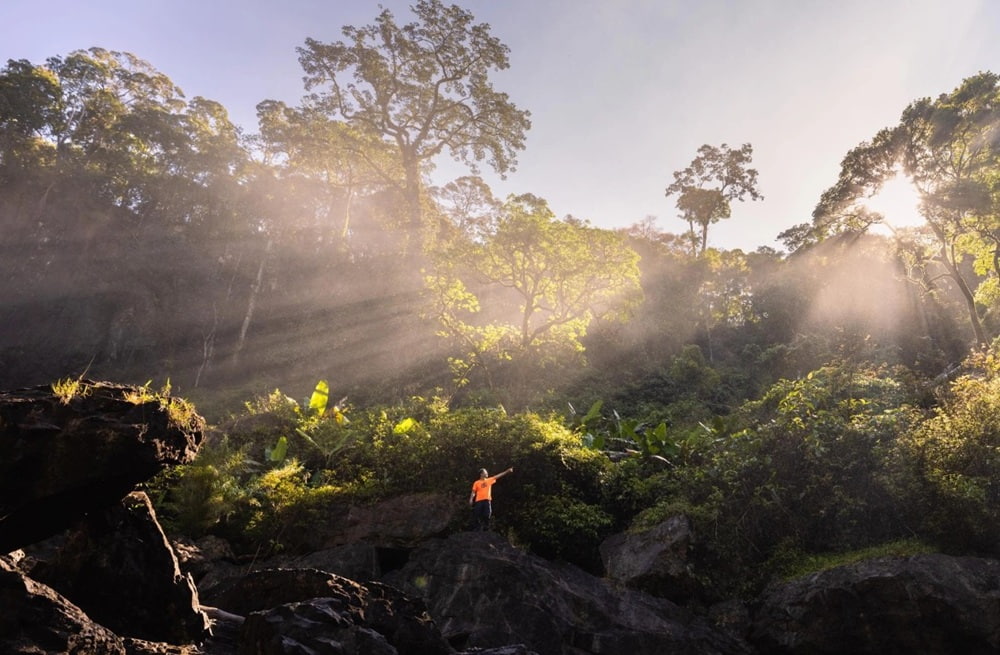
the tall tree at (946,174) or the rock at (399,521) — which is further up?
the tall tree at (946,174)

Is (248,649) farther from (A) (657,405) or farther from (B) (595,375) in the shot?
(B) (595,375)

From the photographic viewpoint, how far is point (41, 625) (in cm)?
466

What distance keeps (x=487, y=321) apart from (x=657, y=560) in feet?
72.2

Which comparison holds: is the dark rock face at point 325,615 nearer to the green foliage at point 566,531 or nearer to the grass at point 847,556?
the green foliage at point 566,531

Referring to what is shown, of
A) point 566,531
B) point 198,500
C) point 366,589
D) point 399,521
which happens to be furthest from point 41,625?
point 566,531

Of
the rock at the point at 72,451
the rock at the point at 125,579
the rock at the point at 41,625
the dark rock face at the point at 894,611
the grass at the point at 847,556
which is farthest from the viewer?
the grass at the point at 847,556

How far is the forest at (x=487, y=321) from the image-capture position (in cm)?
916

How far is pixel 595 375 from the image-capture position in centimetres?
2428

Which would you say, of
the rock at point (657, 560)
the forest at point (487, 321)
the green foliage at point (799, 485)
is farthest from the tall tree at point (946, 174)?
the rock at point (657, 560)

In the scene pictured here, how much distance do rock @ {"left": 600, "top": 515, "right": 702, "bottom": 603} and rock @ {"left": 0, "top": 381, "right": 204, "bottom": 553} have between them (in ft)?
22.1

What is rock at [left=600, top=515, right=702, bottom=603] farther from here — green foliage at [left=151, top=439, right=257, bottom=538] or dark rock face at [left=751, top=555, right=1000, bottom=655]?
green foliage at [left=151, top=439, right=257, bottom=538]

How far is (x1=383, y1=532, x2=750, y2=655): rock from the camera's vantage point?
7.08 meters

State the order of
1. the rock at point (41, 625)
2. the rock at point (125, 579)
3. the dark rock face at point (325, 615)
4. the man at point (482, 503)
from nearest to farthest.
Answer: the rock at point (41, 625), the dark rock face at point (325, 615), the rock at point (125, 579), the man at point (482, 503)

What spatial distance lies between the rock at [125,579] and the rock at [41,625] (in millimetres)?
907
